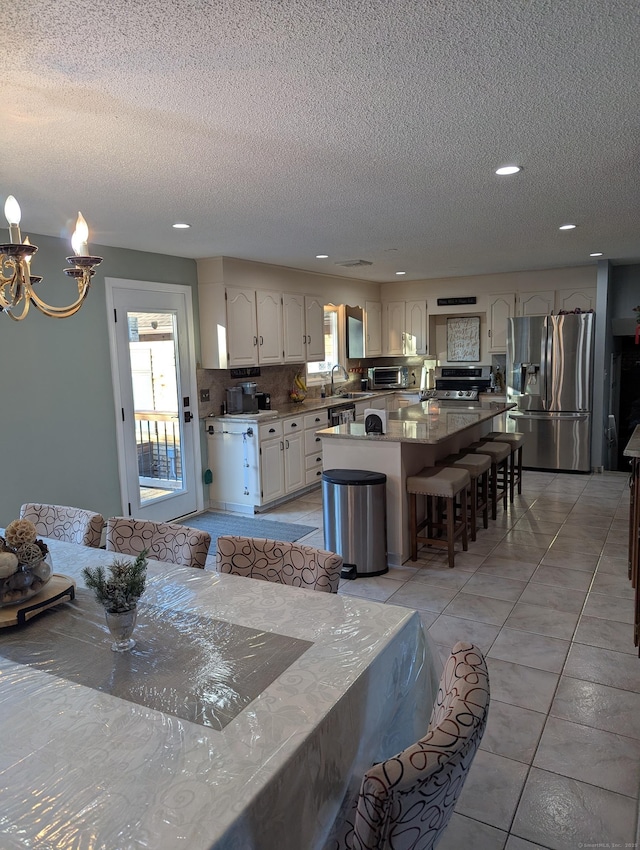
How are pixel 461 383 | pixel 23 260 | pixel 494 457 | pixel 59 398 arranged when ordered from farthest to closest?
pixel 461 383, pixel 494 457, pixel 59 398, pixel 23 260

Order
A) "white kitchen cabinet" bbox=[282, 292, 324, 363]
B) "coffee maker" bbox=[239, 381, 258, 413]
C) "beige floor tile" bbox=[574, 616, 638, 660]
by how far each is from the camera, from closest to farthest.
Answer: "beige floor tile" bbox=[574, 616, 638, 660] < "coffee maker" bbox=[239, 381, 258, 413] < "white kitchen cabinet" bbox=[282, 292, 324, 363]

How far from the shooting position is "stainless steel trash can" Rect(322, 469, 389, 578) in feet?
13.3

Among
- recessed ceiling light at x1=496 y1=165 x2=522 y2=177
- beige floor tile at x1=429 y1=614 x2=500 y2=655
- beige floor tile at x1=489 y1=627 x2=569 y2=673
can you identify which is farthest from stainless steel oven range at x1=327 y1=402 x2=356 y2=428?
recessed ceiling light at x1=496 y1=165 x2=522 y2=177

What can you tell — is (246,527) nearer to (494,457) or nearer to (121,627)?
(494,457)

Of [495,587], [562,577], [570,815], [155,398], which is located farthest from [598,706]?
[155,398]

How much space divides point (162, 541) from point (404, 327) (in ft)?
21.0

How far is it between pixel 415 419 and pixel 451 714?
12.9 ft

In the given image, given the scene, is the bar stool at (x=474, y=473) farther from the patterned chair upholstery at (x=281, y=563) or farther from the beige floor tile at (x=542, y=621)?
the patterned chair upholstery at (x=281, y=563)

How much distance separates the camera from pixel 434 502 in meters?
4.67

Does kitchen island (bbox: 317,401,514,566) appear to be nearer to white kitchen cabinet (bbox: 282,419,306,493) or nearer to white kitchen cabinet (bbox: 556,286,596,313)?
white kitchen cabinet (bbox: 282,419,306,493)

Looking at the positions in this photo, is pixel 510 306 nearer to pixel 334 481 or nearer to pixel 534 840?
pixel 334 481

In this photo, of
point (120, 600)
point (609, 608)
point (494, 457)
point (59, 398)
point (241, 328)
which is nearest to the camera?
point (120, 600)

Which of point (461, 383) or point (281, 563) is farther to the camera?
point (461, 383)

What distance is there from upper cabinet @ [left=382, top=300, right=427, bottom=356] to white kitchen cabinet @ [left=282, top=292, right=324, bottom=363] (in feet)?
5.64
